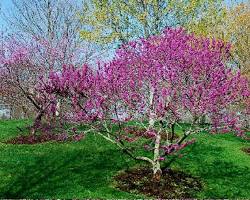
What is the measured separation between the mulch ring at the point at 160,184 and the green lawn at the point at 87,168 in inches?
14.0

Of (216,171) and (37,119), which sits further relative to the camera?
(37,119)

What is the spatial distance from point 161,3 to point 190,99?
14.1 meters

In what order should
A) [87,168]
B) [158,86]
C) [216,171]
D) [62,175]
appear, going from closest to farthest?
[158,86] → [62,175] → [87,168] → [216,171]

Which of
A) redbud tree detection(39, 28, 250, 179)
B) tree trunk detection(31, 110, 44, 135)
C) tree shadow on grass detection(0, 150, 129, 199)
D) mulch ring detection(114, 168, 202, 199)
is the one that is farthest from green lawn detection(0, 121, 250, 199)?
redbud tree detection(39, 28, 250, 179)

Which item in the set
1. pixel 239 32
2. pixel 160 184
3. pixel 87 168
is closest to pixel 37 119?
pixel 87 168

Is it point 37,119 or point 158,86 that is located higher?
point 158,86

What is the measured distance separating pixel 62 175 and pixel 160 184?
3.14 metres

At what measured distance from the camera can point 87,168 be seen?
565 inches

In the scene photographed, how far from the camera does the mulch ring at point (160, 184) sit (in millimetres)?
12414

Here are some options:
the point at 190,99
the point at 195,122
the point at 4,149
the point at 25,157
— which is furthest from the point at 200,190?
the point at 4,149

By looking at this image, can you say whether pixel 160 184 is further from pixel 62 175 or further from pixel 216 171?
pixel 216 171

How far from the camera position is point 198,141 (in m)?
20.6

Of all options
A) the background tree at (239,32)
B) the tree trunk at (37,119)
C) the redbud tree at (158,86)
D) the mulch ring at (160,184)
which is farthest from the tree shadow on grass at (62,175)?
the background tree at (239,32)

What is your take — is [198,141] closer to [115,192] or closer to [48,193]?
[115,192]
